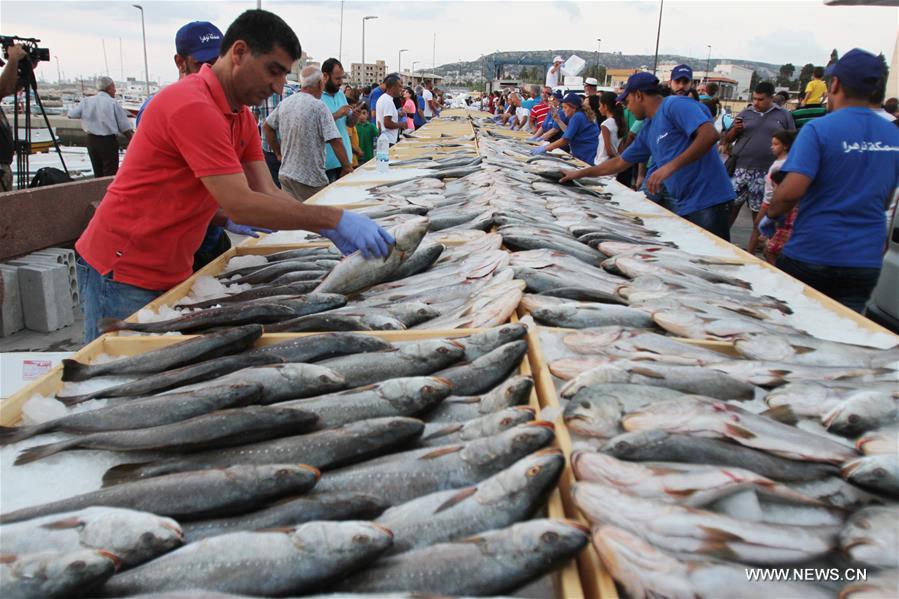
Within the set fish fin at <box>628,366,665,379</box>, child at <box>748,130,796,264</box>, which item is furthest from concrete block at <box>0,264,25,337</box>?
child at <box>748,130,796,264</box>

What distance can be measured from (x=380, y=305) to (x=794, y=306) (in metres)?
2.27

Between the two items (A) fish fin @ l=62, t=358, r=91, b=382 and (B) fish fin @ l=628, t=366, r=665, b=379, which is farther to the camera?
(A) fish fin @ l=62, t=358, r=91, b=382

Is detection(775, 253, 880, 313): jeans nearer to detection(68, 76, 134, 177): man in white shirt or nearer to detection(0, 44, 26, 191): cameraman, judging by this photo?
detection(0, 44, 26, 191): cameraman

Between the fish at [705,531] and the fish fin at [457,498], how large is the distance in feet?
0.89

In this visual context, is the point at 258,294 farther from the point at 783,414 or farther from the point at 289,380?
the point at 783,414

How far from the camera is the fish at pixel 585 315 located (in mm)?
2727

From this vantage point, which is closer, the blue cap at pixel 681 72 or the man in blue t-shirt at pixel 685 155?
the man in blue t-shirt at pixel 685 155

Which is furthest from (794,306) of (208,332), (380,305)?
(208,332)

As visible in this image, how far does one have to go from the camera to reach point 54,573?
129 centimetres

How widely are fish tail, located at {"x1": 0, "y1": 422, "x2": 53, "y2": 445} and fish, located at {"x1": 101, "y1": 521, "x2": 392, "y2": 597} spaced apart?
0.82 meters

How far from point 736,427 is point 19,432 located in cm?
223

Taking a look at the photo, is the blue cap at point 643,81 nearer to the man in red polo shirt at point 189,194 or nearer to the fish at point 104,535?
the man in red polo shirt at point 189,194

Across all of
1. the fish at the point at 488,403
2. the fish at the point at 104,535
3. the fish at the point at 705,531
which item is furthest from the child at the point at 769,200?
the fish at the point at 104,535

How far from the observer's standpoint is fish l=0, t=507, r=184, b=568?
4.63ft
